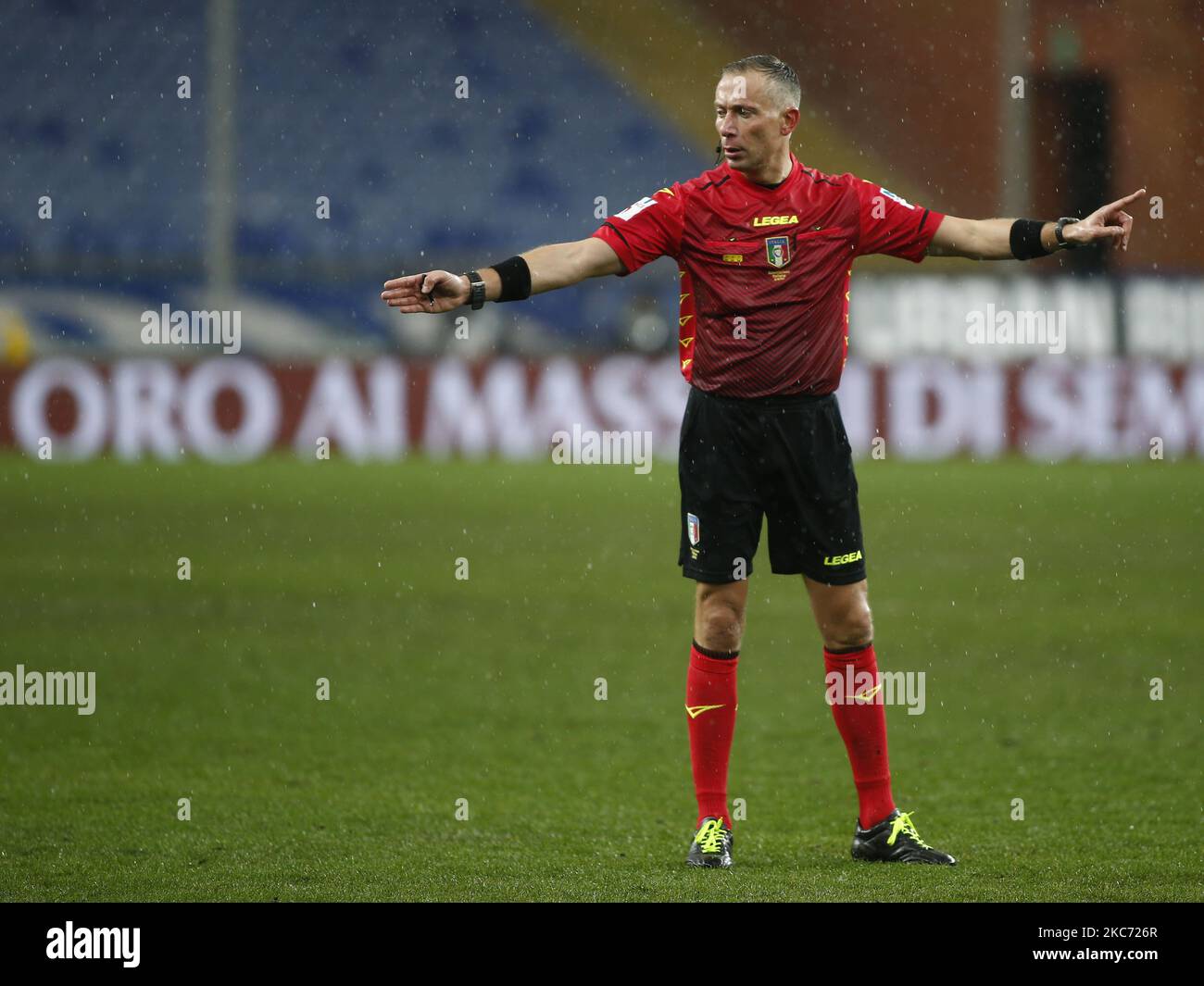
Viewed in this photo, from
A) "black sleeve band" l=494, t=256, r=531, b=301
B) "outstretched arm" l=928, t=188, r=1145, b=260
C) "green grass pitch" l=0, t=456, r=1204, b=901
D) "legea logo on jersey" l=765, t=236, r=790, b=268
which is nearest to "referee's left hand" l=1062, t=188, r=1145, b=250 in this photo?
"outstretched arm" l=928, t=188, r=1145, b=260

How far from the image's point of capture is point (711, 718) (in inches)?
208

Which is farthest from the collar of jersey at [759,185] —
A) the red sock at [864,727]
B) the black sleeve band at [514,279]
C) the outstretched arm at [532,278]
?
the red sock at [864,727]

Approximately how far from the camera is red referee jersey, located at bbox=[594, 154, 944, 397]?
5.09 metres

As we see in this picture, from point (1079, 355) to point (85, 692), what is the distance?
14077mm

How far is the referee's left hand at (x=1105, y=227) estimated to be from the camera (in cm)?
493

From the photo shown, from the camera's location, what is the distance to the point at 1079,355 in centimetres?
1992

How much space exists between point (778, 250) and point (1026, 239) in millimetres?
665

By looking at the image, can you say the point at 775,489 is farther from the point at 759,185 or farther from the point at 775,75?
the point at 775,75

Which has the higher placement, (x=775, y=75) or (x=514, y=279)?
(x=775, y=75)

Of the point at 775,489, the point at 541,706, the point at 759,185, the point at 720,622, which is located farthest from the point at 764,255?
the point at 541,706

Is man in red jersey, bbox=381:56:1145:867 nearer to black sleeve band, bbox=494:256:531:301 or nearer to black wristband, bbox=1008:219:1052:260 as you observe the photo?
black wristband, bbox=1008:219:1052:260

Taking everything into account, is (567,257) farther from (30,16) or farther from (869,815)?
(30,16)
